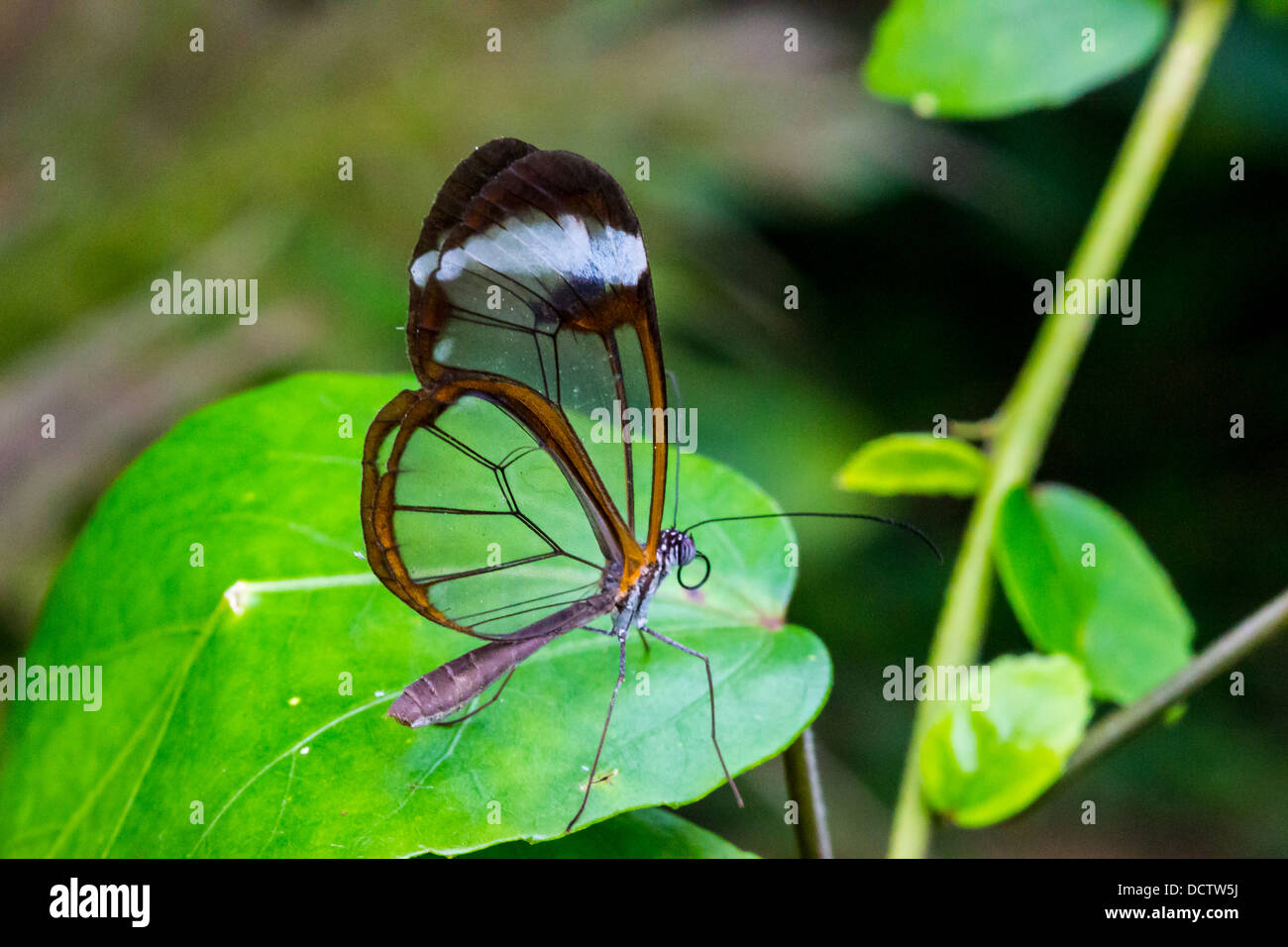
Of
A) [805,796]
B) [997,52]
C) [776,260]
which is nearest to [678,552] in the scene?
[805,796]

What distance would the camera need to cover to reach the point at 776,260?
2.82 meters

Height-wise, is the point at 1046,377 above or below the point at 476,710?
above

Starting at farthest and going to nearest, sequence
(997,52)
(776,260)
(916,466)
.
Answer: (776,260), (997,52), (916,466)

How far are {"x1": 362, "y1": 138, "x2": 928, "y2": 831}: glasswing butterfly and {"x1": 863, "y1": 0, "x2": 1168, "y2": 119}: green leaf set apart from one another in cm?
51

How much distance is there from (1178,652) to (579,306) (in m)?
0.73

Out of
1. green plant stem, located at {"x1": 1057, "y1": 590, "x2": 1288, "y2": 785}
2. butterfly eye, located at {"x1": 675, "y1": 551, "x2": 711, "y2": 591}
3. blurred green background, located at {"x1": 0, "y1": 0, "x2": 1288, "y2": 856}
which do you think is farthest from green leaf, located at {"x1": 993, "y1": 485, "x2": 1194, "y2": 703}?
blurred green background, located at {"x1": 0, "y1": 0, "x2": 1288, "y2": 856}

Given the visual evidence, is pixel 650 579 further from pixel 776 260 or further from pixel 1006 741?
pixel 776 260

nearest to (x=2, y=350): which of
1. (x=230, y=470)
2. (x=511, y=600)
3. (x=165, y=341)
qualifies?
(x=165, y=341)

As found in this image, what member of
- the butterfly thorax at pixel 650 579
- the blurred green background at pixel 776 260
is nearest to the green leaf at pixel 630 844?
the butterfly thorax at pixel 650 579

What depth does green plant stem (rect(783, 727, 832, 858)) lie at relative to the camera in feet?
2.74

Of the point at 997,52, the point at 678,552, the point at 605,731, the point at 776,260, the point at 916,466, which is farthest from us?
the point at 776,260

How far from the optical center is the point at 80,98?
225cm

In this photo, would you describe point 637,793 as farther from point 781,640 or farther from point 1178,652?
point 1178,652

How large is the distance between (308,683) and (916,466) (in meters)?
0.64
